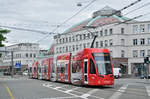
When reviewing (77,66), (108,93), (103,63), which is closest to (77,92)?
(108,93)

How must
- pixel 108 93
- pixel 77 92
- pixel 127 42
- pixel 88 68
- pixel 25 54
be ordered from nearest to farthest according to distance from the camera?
pixel 108 93 → pixel 77 92 → pixel 88 68 → pixel 127 42 → pixel 25 54

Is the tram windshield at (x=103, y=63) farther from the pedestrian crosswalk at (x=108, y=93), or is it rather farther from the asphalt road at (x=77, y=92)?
A: the pedestrian crosswalk at (x=108, y=93)

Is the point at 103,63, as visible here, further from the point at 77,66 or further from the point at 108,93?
the point at 108,93

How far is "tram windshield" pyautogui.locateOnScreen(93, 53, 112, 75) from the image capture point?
23.0 meters

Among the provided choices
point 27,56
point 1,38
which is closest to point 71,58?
point 1,38

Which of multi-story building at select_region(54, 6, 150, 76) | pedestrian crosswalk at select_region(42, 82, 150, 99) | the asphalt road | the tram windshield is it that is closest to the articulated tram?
the tram windshield

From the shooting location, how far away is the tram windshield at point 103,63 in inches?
906

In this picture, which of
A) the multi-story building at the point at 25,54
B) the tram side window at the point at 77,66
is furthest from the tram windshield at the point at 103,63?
the multi-story building at the point at 25,54

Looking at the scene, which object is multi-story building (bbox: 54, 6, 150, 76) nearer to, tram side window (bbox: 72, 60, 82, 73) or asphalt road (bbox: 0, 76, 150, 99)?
tram side window (bbox: 72, 60, 82, 73)

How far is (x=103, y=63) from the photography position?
23.2 meters

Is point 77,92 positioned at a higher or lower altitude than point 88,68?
lower

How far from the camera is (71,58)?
95.7 ft

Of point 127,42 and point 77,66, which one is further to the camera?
point 127,42

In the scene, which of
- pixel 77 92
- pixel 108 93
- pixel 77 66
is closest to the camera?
pixel 108 93
